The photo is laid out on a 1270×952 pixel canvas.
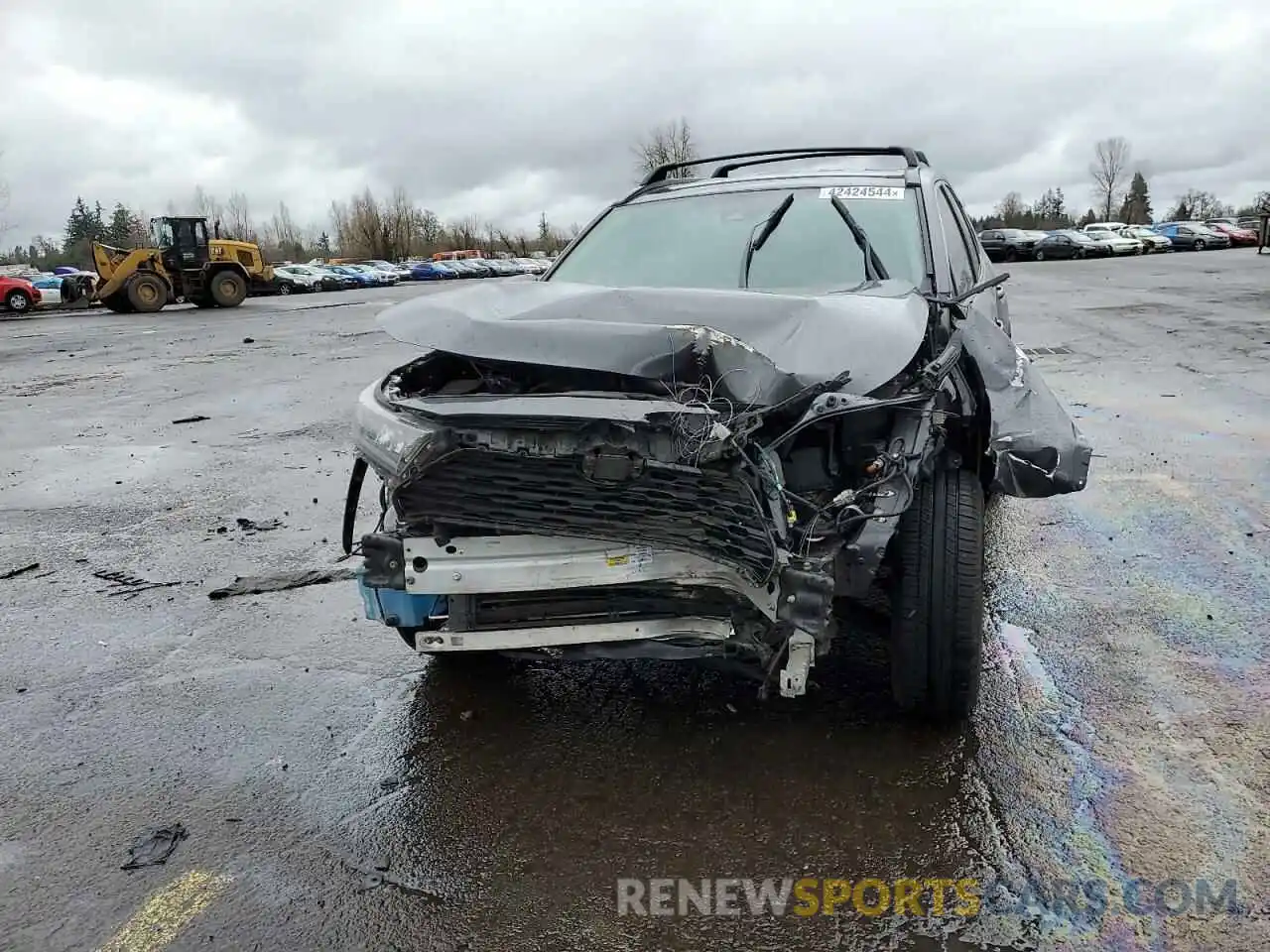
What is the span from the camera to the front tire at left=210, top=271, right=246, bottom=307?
27906 millimetres

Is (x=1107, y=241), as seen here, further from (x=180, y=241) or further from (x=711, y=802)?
(x=711, y=802)

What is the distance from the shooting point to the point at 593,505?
249cm

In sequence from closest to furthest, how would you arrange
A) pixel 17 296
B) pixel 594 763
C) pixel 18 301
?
pixel 594 763 < pixel 17 296 < pixel 18 301

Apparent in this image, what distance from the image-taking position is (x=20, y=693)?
3.54 meters

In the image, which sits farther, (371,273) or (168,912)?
(371,273)

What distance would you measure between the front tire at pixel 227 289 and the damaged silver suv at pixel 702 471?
91.2ft

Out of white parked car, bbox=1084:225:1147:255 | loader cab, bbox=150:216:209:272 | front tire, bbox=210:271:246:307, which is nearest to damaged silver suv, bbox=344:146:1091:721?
loader cab, bbox=150:216:209:272

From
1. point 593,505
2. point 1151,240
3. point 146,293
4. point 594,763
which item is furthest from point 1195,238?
point 593,505

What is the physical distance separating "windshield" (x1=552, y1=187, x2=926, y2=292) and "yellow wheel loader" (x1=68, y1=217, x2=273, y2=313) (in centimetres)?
2599

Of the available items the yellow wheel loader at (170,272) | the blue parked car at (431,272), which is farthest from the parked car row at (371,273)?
the yellow wheel loader at (170,272)

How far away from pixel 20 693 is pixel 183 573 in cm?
126

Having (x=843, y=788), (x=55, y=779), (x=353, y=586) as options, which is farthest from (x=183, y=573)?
(x=843, y=788)

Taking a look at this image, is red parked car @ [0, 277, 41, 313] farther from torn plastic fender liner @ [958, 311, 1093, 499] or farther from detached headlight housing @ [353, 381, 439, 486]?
torn plastic fender liner @ [958, 311, 1093, 499]

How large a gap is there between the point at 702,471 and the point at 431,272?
59.4 m
